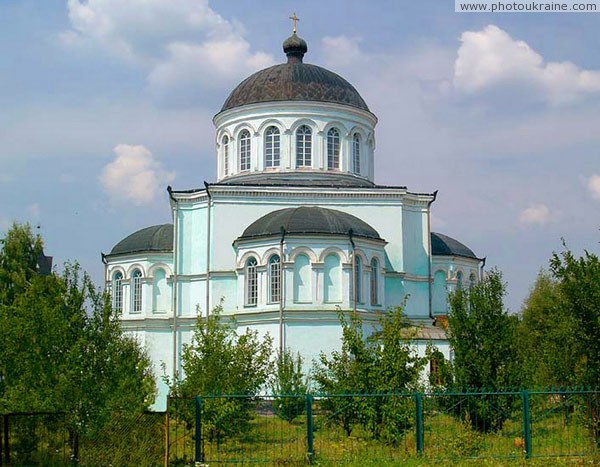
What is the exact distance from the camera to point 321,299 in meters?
27.8

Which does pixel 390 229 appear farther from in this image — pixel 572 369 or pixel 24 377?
pixel 24 377

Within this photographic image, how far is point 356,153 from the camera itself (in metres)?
33.7

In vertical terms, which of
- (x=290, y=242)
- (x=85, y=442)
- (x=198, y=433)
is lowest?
(x=85, y=442)

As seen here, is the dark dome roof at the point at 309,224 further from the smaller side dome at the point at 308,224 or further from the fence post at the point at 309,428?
the fence post at the point at 309,428

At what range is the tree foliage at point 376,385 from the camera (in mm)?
16297

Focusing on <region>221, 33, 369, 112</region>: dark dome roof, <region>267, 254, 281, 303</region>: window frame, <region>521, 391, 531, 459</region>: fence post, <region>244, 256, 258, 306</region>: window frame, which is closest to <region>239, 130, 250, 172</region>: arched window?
<region>221, 33, 369, 112</region>: dark dome roof

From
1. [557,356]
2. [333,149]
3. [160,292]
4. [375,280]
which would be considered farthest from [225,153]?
[557,356]

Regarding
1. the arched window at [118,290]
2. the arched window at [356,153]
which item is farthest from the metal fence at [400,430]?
the arched window at [356,153]

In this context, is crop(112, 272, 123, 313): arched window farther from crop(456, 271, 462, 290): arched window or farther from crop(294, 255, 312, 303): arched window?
crop(456, 271, 462, 290): arched window

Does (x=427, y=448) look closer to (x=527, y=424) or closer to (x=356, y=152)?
(x=527, y=424)

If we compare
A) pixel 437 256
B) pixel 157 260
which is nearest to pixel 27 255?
pixel 157 260

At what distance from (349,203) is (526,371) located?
535 inches

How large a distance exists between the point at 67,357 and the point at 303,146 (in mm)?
18914

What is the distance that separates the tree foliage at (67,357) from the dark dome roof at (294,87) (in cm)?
1826
